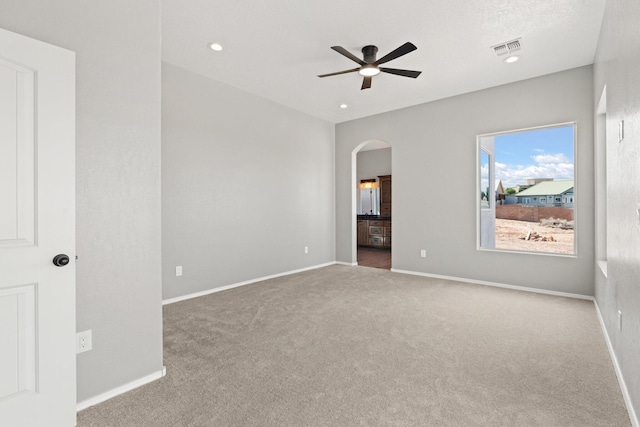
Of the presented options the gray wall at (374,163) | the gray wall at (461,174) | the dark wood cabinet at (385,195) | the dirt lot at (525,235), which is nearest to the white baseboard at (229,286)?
the gray wall at (461,174)

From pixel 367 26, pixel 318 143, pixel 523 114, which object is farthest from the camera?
pixel 318 143

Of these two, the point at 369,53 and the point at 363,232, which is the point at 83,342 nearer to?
the point at 369,53

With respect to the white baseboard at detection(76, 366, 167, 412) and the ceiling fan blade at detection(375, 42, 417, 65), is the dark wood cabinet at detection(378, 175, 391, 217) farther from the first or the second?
the white baseboard at detection(76, 366, 167, 412)

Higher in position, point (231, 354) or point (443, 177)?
point (443, 177)

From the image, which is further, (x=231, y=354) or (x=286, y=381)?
(x=231, y=354)

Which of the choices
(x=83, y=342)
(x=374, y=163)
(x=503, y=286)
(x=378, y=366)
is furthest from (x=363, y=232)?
(x=83, y=342)

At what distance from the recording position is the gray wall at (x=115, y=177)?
175 cm

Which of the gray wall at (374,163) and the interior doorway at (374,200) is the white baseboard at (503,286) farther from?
the gray wall at (374,163)

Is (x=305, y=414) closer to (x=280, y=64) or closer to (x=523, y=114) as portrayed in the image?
(x=280, y=64)

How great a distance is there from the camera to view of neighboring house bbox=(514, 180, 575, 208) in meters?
3.99

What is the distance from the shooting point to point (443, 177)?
4.93 metres

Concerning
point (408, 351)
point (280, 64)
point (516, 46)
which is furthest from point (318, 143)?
point (408, 351)

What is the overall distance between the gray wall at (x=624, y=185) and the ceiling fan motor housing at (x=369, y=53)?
6.26 feet

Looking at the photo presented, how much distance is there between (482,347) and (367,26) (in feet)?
9.98
